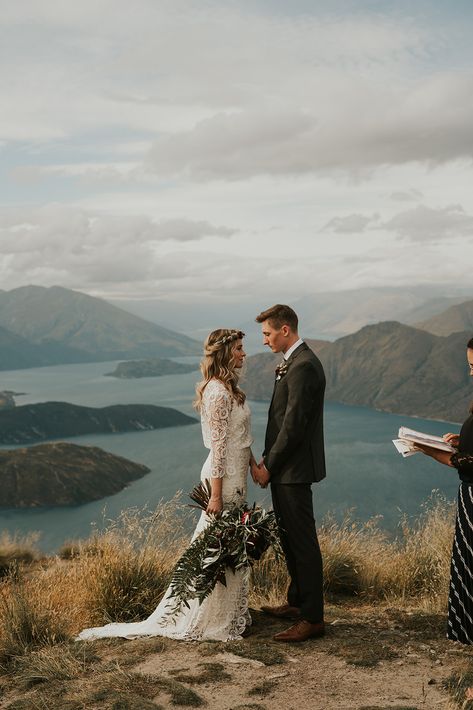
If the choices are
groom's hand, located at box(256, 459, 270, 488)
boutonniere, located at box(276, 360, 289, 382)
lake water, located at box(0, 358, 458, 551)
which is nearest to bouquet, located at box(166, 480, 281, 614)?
groom's hand, located at box(256, 459, 270, 488)

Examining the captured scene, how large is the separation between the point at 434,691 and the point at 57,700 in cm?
188

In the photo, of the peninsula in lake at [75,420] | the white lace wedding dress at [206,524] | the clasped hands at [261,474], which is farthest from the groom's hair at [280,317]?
the peninsula in lake at [75,420]

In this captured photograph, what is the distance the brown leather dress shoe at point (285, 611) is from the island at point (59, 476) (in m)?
72.0

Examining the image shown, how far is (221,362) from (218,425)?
40 centimetres

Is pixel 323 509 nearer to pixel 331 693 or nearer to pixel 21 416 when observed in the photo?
pixel 331 693

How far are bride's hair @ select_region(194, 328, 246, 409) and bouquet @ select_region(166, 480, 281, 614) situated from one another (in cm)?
75

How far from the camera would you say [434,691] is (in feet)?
11.0

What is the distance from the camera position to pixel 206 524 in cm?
434

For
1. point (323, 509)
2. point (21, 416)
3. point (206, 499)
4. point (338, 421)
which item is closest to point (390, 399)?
point (338, 421)

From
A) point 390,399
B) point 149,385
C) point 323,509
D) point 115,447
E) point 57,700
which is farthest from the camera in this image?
point 149,385

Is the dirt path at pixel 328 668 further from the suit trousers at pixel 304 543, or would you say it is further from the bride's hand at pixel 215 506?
the bride's hand at pixel 215 506

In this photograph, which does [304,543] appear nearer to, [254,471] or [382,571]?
[254,471]

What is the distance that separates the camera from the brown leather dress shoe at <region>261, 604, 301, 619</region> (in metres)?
4.61

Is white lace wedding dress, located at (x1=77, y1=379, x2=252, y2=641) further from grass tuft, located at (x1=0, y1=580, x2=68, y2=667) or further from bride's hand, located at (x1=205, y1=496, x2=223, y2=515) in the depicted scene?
grass tuft, located at (x1=0, y1=580, x2=68, y2=667)
